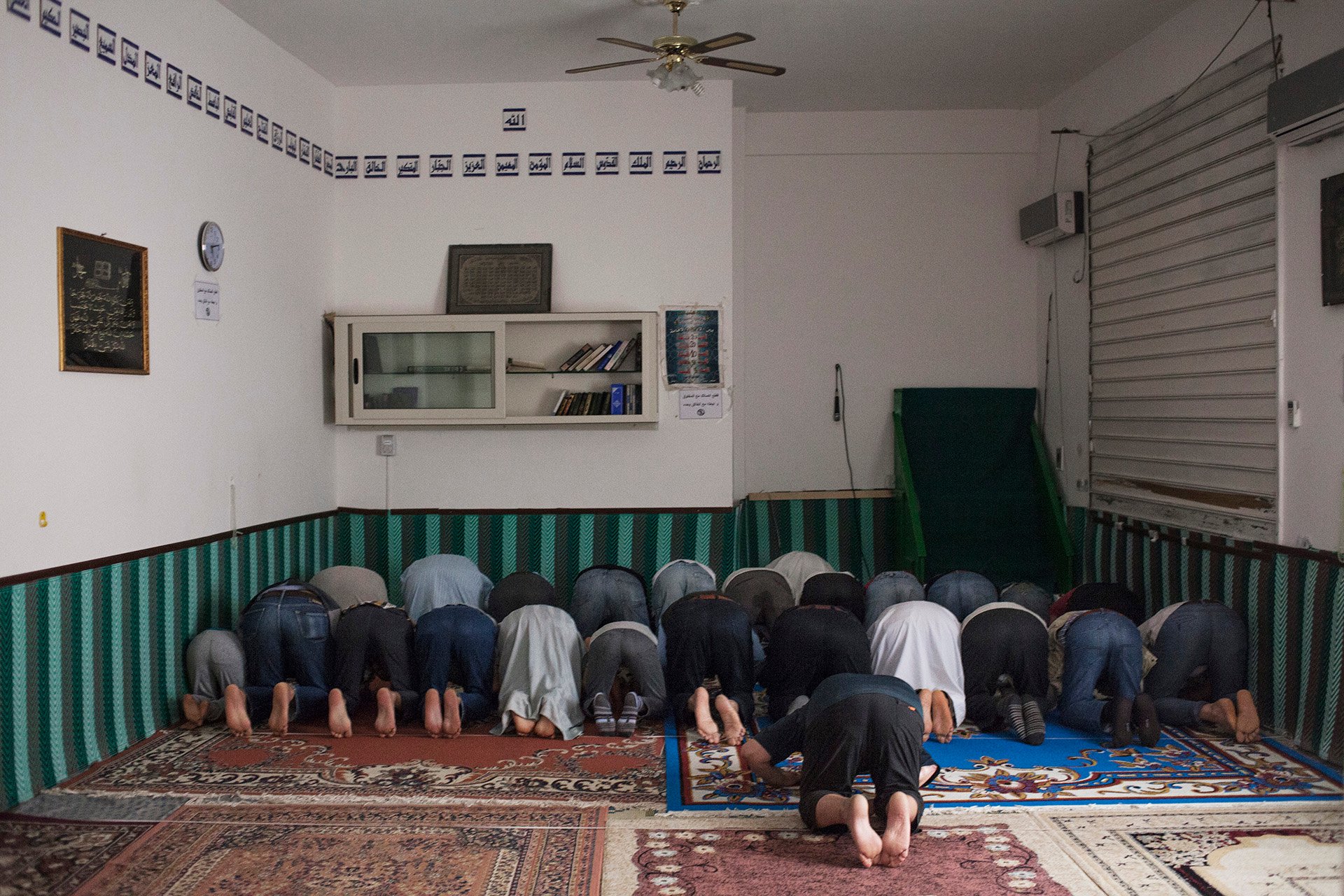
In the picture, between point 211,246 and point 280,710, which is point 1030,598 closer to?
point 280,710

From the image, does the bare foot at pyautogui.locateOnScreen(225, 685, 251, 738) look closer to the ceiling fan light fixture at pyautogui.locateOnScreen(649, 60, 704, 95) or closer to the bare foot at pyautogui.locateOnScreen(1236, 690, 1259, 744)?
the ceiling fan light fixture at pyautogui.locateOnScreen(649, 60, 704, 95)

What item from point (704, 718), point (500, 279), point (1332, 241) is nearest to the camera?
point (1332, 241)

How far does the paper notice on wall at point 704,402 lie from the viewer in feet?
25.2

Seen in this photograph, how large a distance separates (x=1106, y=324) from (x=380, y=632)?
5.14 meters

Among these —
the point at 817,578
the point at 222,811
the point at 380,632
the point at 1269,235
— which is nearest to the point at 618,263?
the point at 817,578

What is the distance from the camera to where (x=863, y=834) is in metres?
3.71

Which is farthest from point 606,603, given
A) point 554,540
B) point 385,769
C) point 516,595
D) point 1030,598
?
point 1030,598

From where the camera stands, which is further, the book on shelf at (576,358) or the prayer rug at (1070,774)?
the book on shelf at (576,358)

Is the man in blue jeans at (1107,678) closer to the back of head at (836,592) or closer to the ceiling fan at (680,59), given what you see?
the back of head at (836,592)

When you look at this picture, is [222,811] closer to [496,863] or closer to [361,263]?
[496,863]

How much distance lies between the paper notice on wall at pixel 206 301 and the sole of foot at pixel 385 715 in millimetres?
2235

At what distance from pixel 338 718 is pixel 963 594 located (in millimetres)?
3464

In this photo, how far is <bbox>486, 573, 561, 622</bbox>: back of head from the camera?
6.28 metres

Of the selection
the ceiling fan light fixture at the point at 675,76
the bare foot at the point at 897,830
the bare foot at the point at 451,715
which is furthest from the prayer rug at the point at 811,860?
the ceiling fan light fixture at the point at 675,76
